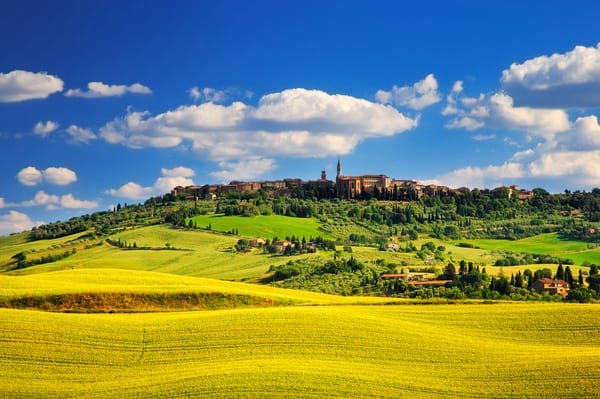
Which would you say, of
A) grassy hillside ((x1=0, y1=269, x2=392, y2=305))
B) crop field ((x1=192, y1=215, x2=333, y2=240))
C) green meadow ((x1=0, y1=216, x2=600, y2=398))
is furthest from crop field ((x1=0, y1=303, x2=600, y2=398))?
crop field ((x1=192, y1=215, x2=333, y2=240))

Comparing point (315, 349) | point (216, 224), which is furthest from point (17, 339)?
point (216, 224)

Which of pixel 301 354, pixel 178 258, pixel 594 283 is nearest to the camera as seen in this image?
pixel 301 354

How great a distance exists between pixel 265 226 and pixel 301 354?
147464 mm

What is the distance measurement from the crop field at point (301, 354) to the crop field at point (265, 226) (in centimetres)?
12787

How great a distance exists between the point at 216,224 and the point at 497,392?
521 feet

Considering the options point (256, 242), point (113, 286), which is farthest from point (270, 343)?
point (256, 242)

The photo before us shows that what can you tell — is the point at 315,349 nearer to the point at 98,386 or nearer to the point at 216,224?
the point at 98,386

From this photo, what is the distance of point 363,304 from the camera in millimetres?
56344

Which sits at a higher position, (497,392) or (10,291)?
(10,291)

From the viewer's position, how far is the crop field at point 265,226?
17650cm

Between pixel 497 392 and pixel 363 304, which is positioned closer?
pixel 497 392

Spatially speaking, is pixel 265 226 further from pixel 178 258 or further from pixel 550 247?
pixel 550 247

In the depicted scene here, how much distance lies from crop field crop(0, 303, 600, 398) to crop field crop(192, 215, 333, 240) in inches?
5034

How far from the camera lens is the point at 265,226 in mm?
184125
